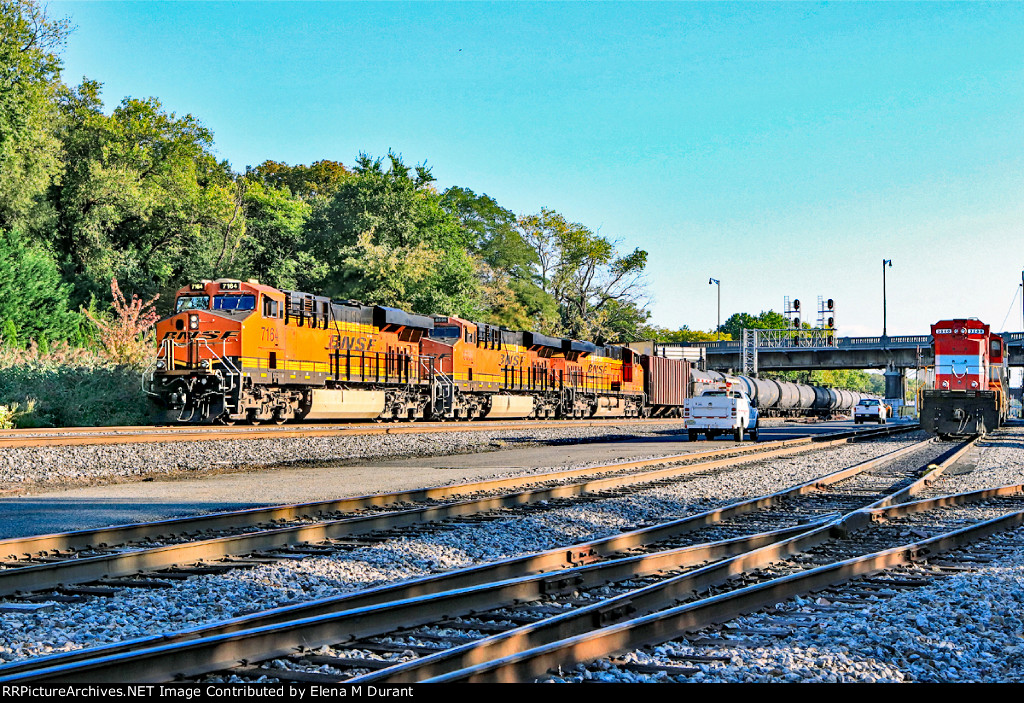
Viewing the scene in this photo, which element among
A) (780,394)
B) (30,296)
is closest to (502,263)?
(780,394)

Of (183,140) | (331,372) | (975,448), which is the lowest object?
(975,448)

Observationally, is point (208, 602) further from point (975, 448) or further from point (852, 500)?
point (975, 448)

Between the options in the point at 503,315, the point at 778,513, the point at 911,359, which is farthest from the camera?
the point at 911,359

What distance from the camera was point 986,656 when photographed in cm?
477

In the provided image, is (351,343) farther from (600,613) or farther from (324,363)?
(600,613)

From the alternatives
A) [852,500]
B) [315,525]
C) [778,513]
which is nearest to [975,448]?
[852,500]

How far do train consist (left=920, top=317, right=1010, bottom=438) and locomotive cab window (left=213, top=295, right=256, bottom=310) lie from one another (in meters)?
19.9

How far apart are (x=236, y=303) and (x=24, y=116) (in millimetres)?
22795

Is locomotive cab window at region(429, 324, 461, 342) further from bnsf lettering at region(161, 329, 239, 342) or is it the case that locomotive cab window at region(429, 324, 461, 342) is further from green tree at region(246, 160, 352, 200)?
green tree at region(246, 160, 352, 200)

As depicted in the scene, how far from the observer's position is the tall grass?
865 inches

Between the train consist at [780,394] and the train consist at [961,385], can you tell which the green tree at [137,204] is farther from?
the train consist at [961,385]

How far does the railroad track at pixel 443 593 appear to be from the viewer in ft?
13.6

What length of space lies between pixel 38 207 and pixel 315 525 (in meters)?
41.9

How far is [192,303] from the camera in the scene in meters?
22.9
